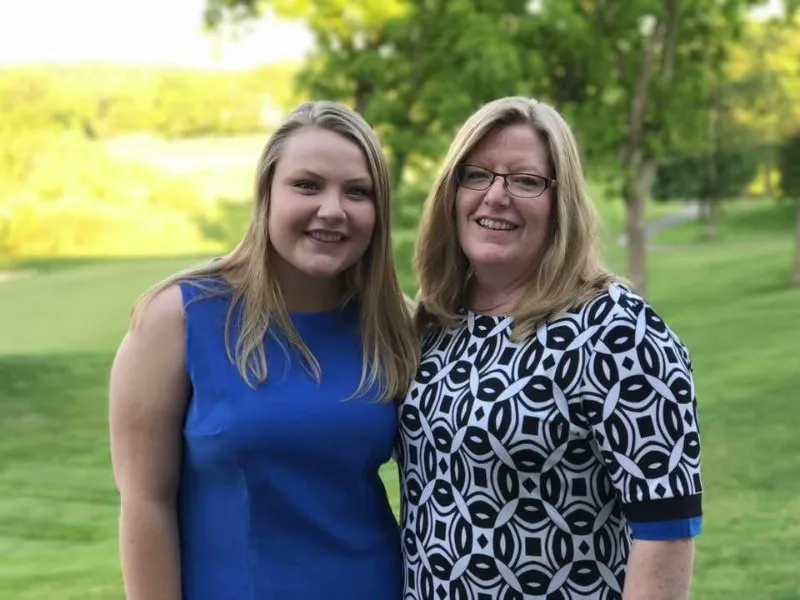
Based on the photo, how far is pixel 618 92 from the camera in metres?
11.0

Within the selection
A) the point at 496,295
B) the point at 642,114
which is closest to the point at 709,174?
the point at 642,114

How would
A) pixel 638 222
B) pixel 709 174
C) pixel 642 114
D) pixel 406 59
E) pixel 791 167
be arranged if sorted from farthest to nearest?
pixel 709 174, pixel 791 167, pixel 406 59, pixel 638 222, pixel 642 114

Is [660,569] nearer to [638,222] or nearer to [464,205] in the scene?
[464,205]

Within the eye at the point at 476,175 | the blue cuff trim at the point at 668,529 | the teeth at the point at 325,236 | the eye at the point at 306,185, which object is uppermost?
the eye at the point at 476,175

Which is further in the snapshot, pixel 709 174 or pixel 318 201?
pixel 709 174

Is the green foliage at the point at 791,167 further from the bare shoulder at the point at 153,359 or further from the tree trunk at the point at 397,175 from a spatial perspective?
the bare shoulder at the point at 153,359

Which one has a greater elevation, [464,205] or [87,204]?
[464,205]

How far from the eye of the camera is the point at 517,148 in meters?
1.71

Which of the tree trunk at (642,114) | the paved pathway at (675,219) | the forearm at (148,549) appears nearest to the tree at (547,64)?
the tree trunk at (642,114)

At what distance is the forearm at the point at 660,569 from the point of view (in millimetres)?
1530

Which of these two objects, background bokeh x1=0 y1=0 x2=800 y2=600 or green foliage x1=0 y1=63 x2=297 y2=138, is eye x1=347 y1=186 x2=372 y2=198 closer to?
background bokeh x1=0 y1=0 x2=800 y2=600

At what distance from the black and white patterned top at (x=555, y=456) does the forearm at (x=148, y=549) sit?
1.45 ft

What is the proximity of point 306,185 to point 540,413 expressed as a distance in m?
0.58

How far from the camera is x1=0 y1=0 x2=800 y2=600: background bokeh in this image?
20.4ft
